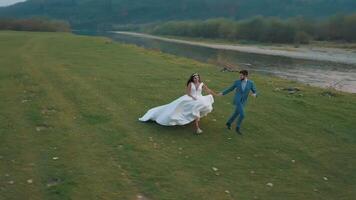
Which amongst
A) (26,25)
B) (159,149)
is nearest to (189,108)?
(159,149)

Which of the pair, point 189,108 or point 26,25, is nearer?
point 189,108

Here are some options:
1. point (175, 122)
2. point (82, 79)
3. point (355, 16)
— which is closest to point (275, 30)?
point (355, 16)

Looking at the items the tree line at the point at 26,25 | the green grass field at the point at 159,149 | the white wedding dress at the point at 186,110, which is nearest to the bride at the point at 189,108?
the white wedding dress at the point at 186,110

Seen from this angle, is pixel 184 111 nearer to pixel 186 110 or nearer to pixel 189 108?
pixel 186 110

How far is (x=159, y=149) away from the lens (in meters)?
13.4

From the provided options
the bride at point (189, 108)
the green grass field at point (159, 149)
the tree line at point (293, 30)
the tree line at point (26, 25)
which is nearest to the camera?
the green grass field at point (159, 149)

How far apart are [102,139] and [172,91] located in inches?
366

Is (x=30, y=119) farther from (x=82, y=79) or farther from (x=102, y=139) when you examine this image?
(x=82, y=79)

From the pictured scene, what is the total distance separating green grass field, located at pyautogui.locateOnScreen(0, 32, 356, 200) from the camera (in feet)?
35.3

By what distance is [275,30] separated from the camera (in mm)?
125250

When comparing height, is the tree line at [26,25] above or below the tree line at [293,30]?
above

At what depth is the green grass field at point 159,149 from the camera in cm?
1077

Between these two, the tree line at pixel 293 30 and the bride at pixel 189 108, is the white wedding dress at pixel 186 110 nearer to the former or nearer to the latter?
the bride at pixel 189 108

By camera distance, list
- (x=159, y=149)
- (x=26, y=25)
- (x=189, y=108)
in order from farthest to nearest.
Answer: (x=26, y=25) → (x=189, y=108) → (x=159, y=149)
